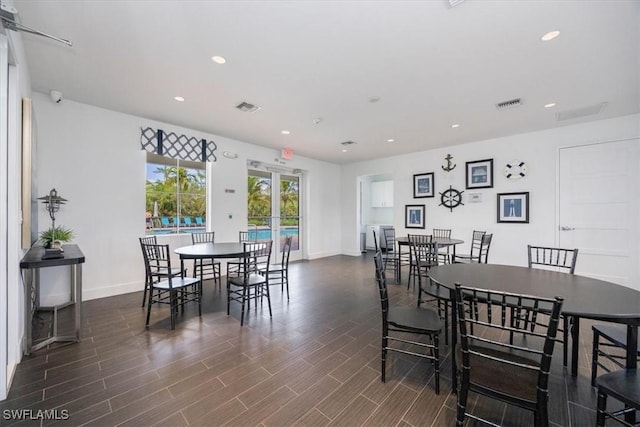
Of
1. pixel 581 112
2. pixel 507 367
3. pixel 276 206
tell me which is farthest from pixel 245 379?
pixel 581 112

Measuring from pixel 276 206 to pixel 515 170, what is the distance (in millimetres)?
5030

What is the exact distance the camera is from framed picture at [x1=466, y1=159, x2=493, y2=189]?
5387 millimetres

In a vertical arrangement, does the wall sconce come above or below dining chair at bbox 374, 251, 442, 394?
above

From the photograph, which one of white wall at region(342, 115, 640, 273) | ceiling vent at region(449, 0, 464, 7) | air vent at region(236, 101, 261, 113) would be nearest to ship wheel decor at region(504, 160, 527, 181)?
white wall at region(342, 115, 640, 273)

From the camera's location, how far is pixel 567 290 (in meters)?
1.71

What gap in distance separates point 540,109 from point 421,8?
3076 mm

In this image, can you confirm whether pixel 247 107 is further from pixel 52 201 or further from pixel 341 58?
pixel 52 201

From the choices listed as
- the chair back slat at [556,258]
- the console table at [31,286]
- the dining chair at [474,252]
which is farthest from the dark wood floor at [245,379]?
the dining chair at [474,252]

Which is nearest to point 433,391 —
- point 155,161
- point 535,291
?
point 535,291

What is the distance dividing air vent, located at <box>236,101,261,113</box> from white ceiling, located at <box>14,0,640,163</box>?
0.36ft

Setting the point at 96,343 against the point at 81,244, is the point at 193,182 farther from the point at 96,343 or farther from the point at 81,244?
the point at 96,343

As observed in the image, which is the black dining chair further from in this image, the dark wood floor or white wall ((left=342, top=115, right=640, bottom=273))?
the dark wood floor

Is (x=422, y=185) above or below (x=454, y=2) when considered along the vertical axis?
below

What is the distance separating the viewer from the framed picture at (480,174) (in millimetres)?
5387
